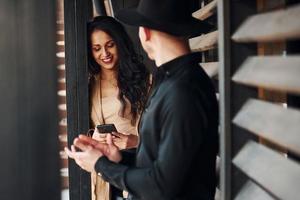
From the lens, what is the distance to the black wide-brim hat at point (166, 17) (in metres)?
1.85

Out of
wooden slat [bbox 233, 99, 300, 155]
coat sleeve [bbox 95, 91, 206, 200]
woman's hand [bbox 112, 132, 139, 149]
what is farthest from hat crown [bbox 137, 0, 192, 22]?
woman's hand [bbox 112, 132, 139, 149]

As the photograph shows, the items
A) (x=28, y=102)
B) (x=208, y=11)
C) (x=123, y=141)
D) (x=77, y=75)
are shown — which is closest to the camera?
(x=208, y=11)

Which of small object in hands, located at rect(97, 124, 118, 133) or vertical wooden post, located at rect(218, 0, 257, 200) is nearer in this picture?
vertical wooden post, located at rect(218, 0, 257, 200)

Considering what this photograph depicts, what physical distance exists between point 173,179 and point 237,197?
1.13 ft

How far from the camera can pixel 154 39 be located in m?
1.92

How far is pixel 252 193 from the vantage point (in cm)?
179

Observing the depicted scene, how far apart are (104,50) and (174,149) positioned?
2.07 metres

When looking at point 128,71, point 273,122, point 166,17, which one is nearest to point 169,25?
point 166,17

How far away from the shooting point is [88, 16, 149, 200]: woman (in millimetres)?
3635

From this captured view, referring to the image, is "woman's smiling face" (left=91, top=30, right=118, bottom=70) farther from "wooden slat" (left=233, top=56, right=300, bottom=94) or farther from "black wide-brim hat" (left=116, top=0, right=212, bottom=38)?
"wooden slat" (left=233, top=56, right=300, bottom=94)

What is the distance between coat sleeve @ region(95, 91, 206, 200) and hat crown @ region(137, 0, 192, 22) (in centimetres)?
30

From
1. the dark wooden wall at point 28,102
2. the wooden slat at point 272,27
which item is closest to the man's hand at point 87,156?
the wooden slat at point 272,27

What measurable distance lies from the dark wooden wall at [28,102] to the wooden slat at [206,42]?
142cm

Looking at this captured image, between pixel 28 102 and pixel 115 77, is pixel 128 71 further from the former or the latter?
pixel 28 102
